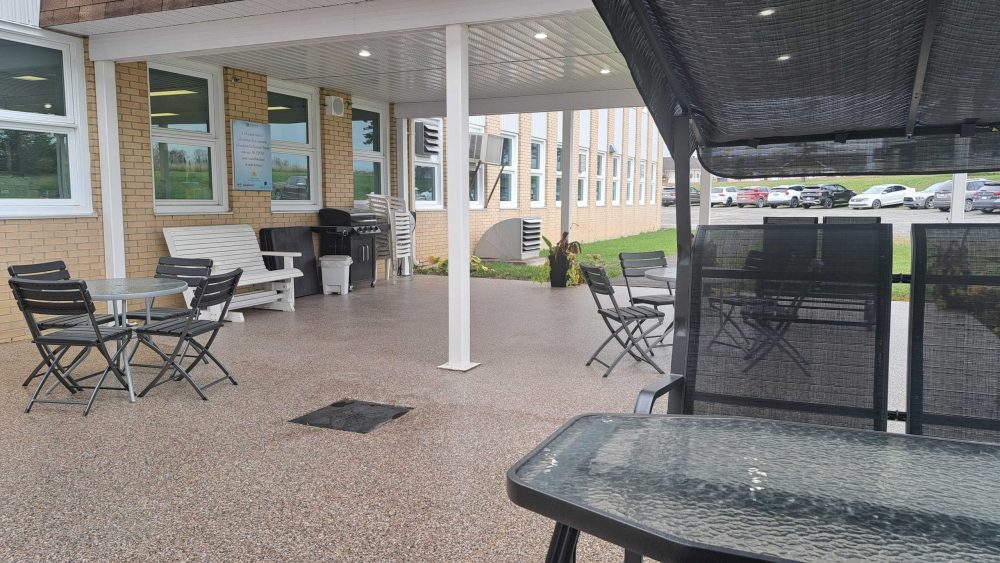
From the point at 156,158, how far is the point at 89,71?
1.23 m

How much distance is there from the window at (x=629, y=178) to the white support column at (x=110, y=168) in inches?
700

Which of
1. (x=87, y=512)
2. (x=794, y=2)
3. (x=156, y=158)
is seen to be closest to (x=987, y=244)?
(x=794, y=2)

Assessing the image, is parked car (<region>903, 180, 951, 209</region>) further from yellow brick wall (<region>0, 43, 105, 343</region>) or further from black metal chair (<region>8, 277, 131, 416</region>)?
yellow brick wall (<region>0, 43, 105, 343</region>)

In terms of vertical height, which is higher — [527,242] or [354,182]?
[354,182]

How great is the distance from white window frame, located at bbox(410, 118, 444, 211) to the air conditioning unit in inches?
58.9

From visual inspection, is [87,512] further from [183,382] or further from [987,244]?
[987,244]

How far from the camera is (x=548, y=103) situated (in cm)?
1059

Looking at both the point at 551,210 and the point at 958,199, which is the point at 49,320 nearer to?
the point at 958,199

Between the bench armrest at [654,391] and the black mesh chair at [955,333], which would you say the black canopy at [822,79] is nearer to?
the black mesh chair at [955,333]

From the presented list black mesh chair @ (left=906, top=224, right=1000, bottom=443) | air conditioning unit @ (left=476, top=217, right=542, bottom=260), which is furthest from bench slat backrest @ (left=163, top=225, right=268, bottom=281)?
black mesh chair @ (left=906, top=224, right=1000, bottom=443)

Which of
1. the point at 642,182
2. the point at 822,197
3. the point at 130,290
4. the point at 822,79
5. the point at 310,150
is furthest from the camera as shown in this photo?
the point at 642,182

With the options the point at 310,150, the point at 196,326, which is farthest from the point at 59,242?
the point at 310,150

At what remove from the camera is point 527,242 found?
14.8 metres

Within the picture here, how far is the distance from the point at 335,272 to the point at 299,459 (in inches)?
259
